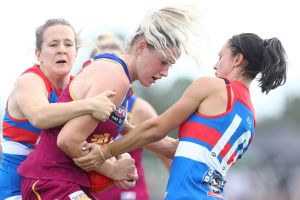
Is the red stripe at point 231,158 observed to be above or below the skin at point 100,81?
below

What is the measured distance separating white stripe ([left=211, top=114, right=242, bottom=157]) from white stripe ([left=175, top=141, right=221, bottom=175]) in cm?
7

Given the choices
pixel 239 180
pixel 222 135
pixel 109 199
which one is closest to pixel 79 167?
pixel 222 135

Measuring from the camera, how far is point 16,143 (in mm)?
7359

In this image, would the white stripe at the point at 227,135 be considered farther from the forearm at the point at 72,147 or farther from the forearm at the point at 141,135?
the forearm at the point at 72,147

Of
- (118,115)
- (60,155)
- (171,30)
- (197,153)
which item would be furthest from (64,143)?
(171,30)

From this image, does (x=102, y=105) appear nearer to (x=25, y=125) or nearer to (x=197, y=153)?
(x=197, y=153)

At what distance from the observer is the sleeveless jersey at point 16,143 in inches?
286

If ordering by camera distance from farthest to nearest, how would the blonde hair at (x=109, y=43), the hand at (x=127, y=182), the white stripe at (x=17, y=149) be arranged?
the blonde hair at (x=109, y=43), the white stripe at (x=17, y=149), the hand at (x=127, y=182)

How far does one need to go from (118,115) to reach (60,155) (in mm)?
564

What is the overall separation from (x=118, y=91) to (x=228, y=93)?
915 mm

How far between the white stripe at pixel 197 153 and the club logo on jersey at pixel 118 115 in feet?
1.76

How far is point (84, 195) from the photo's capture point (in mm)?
6613

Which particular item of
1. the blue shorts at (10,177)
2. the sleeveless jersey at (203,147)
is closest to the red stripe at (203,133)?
the sleeveless jersey at (203,147)

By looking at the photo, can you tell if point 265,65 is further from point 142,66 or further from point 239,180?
point 239,180
